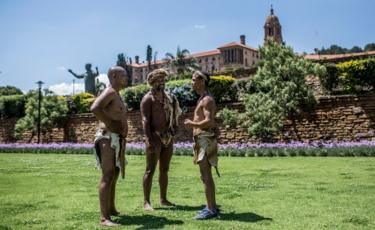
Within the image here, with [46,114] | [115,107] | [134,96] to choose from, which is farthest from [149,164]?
[46,114]

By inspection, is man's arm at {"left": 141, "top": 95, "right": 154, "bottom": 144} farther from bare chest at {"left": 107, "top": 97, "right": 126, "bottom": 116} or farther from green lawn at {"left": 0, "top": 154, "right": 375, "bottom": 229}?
green lawn at {"left": 0, "top": 154, "right": 375, "bottom": 229}

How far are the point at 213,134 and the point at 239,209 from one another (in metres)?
1.13

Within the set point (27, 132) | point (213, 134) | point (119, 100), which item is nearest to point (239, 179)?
point (213, 134)

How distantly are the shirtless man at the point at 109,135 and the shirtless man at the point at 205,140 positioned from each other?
0.81 meters

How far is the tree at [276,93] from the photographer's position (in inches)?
621

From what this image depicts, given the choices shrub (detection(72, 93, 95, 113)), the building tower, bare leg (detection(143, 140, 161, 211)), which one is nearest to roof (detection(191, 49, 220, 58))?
the building tower

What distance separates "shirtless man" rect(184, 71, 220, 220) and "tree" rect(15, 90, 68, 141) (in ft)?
70.2

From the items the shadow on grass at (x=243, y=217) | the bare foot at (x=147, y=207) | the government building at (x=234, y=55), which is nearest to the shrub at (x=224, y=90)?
the bare foot at (x=147, y=207)

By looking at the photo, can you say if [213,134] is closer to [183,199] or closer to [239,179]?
[183,199]

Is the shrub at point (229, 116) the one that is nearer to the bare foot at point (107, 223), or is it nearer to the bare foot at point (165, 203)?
the bare foot at point (165, 203)

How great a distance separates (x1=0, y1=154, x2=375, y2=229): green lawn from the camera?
4.61m

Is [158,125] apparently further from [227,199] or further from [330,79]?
[330,79]

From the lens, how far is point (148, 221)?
4.78 metres

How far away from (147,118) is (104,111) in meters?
1.00
